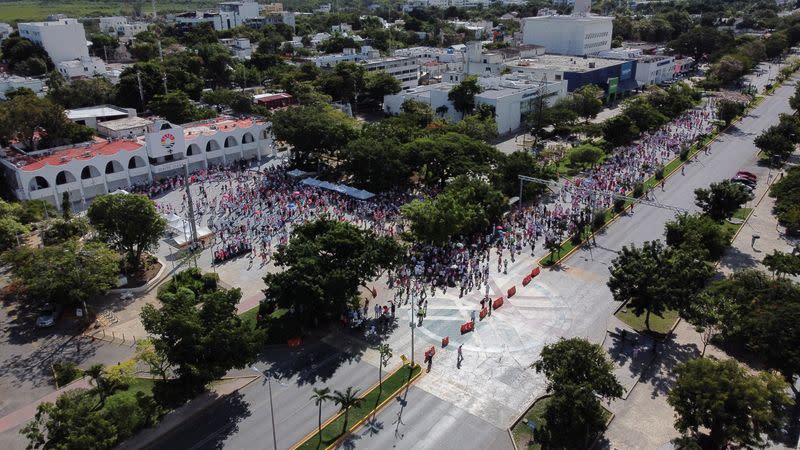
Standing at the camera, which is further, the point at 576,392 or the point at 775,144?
the point at 775,144

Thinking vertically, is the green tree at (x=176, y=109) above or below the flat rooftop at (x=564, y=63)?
below

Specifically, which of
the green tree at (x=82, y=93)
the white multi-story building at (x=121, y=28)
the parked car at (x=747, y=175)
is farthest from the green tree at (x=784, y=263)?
the white multi-story building at (x=121, y=28)

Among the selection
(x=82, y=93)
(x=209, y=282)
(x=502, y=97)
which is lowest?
(x=209, y=282)

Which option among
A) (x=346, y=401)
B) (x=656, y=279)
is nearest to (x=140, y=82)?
(x=346, y=401)

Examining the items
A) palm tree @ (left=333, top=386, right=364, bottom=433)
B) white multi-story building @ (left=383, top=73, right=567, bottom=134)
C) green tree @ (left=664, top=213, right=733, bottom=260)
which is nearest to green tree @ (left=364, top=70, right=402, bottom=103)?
white multi-story building @ (left=383, top=73, right=567, bottom=134)

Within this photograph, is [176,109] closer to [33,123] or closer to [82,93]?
[82,93]

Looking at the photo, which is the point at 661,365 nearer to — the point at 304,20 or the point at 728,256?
the point at 728,256

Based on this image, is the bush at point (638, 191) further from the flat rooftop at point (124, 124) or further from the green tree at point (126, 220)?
the flat rooftop at point (124, 124)
